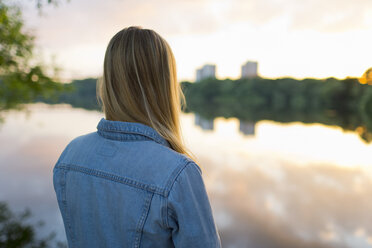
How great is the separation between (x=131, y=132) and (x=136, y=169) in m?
0.13

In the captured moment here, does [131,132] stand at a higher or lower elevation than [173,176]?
higher

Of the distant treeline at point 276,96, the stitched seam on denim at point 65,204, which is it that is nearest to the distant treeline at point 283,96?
the distant treeline at point 276,96

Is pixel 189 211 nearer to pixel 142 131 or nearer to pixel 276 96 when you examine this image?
pixel 142 131

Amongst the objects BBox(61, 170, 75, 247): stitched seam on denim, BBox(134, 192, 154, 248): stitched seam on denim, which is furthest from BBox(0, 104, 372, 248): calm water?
BBox(134, 192, 154, 248): stitched seam on denim

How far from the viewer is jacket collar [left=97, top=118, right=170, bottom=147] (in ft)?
3.23

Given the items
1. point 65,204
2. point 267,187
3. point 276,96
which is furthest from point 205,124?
point 276,96

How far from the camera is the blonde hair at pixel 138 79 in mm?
1047

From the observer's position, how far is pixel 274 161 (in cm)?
976

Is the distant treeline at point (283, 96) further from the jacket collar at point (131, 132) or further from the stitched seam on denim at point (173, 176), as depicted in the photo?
the stitched seam on denim at point (173, 176)

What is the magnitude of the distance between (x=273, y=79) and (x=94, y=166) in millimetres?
60124

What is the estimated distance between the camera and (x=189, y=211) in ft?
2.95

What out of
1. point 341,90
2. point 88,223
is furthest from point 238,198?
point 341,90

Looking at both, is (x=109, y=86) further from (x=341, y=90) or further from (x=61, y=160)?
(x=341, y=90)

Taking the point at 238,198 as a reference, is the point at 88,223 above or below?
above
